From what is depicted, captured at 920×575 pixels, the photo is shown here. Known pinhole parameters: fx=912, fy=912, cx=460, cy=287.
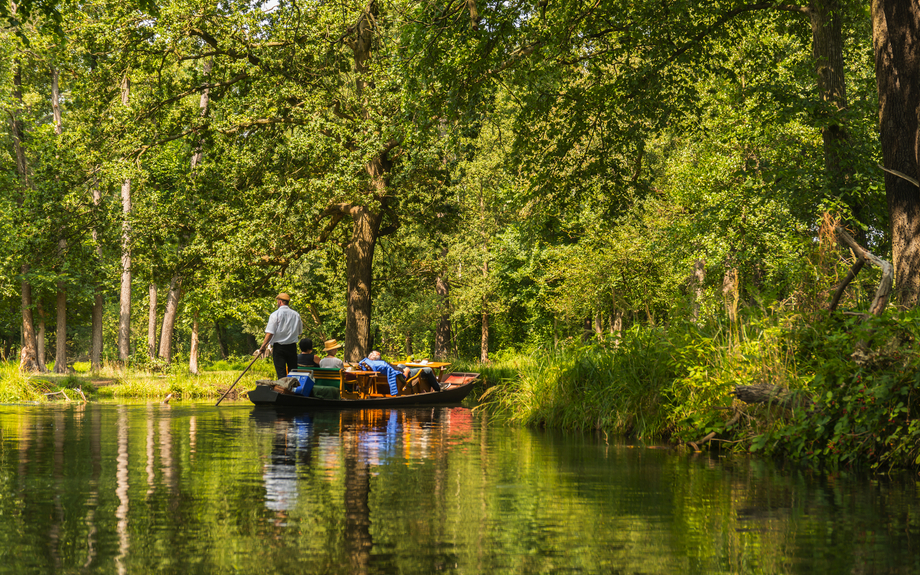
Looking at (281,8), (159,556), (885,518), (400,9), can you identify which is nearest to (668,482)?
(885,518)

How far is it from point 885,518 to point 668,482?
1823mm

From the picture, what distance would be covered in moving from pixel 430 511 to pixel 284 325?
13.3 meters

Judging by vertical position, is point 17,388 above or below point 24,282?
below

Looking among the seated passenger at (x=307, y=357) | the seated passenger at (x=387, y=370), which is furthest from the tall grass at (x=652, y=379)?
the seated passenger at (x=307, y=357)

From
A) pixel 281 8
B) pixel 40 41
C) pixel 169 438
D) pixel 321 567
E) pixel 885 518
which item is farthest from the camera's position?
pixel 281 8

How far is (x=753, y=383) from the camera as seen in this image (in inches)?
364

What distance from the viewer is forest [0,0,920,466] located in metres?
10.0

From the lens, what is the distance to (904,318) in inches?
308

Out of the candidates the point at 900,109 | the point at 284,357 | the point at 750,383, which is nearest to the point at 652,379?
the point at 750,383

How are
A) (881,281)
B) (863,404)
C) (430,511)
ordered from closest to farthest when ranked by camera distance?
(430,511)
(863,404)
(881,281)

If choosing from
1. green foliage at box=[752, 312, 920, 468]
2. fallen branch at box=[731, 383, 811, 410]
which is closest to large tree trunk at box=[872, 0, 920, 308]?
green foliage at box=[752, 312, 920, 468]

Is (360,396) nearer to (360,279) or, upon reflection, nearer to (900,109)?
(360,279)

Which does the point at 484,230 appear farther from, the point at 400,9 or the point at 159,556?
the point at 159,556

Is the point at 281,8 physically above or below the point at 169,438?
above
